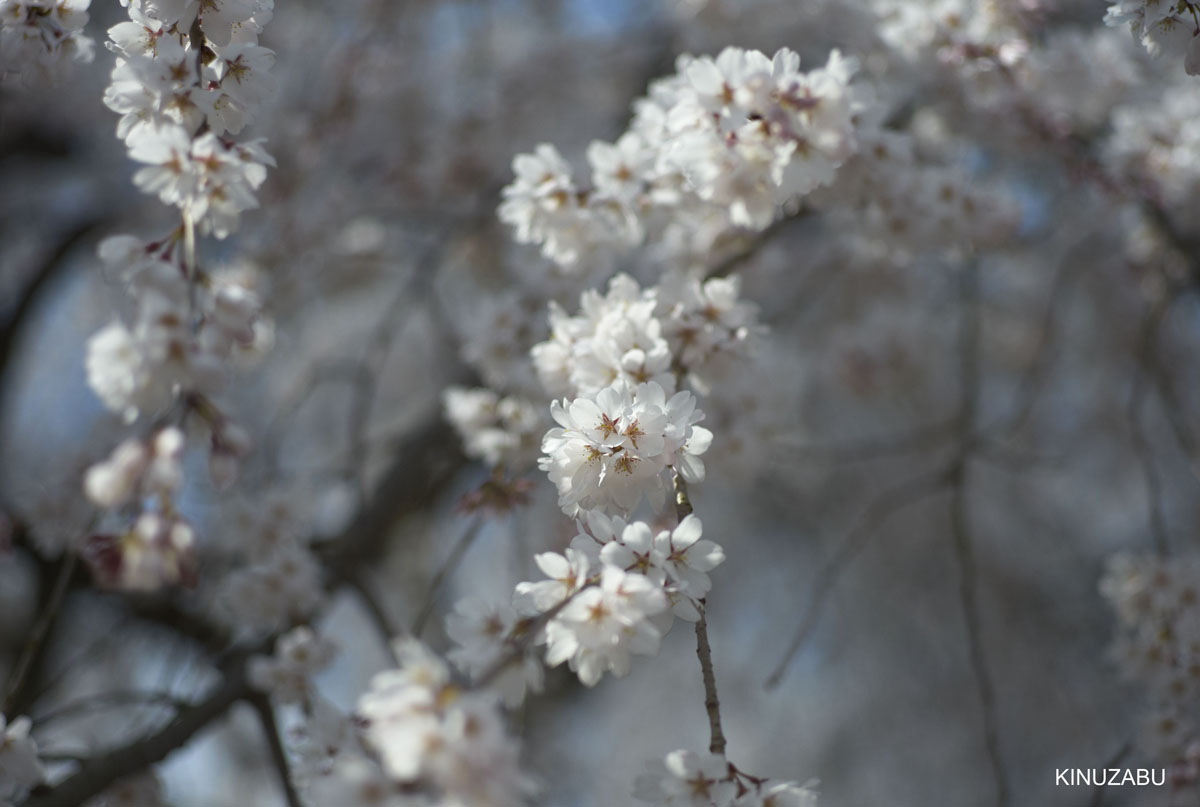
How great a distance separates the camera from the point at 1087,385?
16.1 feet

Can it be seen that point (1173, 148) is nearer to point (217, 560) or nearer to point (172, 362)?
point (172, 362)

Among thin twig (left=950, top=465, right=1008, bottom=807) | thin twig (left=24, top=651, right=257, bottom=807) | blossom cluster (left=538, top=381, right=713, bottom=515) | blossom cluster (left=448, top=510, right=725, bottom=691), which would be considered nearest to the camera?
blossom cluster (left=448, top=510, right=725, bottom=691)

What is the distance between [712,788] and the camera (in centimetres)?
105

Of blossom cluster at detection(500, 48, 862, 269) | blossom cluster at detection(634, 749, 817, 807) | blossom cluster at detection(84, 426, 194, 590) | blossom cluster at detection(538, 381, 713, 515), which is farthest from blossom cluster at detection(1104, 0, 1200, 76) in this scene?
blossom cluster at detection(84, 426, 194, 590)

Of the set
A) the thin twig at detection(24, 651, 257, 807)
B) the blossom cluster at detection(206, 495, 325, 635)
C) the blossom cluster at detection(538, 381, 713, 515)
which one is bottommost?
the thin twig at detection(24, 651, 257, 807)

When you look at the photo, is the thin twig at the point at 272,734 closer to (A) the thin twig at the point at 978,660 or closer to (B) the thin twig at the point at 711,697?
(B) the thin twig at the point at 711,697

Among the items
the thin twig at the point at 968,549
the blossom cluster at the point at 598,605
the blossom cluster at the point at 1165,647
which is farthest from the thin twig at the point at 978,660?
the blossom cluster at the point at 598,605

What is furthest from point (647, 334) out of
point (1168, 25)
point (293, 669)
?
point (293, 669)

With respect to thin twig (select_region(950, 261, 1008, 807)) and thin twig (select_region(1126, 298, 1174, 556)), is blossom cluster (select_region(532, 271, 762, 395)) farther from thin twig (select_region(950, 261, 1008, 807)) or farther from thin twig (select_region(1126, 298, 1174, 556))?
thin twig (select_region(1126, 298, 1174, 556))

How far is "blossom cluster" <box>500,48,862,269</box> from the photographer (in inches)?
53.2

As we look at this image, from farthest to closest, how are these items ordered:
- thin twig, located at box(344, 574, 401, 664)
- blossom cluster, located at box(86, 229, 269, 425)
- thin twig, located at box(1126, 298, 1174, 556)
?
thin twig, located at box(344, 574, 401, 664) < thin twig, located at box(1126, 298, 1174, 556) < blossom cluster, located at box(86, 229, 269, 425)

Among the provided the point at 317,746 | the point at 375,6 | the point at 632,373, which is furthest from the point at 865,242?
the point at 375,6

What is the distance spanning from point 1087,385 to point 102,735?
16.7ft

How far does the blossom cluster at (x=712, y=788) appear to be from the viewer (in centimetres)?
104
